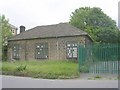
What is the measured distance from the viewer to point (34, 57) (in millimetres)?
35406

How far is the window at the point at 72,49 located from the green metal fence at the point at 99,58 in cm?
1297

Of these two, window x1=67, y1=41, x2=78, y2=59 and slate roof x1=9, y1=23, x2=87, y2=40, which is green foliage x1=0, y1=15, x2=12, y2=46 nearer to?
slate roof x1=9, y1=23, x2=87, y2=40

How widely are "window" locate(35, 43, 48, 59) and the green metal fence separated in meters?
15.7

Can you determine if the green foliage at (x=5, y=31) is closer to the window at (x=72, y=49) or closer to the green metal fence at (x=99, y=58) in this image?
the window at (x=72, y=49)

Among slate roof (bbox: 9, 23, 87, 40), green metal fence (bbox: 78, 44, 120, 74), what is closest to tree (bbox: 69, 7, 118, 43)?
slate roof (bbox: 9, 23, 87, 40)

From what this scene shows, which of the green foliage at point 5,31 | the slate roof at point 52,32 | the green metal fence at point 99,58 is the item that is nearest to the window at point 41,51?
the slate roof at point 52,32

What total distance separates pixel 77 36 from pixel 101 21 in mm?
22974

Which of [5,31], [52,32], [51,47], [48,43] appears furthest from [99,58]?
[5,31]

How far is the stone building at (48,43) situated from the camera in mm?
32750

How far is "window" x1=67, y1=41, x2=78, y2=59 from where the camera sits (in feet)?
106

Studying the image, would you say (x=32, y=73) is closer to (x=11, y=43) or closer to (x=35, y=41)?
(x=35, y=41)

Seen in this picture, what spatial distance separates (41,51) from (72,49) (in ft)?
15.9

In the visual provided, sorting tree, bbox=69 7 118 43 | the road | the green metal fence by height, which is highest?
tree, bbox=69 7 118 43

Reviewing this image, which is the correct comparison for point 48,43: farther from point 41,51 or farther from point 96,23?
point 96,23
